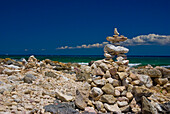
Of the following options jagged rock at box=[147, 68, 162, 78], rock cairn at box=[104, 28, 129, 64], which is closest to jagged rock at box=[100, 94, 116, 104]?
rock cairn at box=[104, 28, 129, 64]

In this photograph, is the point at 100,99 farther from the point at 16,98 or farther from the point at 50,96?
the point at 16,98

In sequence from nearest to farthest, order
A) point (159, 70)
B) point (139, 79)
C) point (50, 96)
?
point (50, 96) < point (139, 79) < point (159, 70)

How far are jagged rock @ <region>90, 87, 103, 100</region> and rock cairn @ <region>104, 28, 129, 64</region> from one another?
2.27m

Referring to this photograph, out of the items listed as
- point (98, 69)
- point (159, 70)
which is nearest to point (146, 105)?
point (98, 69)

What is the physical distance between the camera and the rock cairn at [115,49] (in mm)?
8391

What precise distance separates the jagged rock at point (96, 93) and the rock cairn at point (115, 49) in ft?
7.46

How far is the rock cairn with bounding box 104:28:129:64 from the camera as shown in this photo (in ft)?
27.5

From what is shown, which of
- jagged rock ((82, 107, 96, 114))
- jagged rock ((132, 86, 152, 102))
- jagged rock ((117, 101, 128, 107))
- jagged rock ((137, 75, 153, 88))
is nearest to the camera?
jagged rock ((82, 107, 96, 114))

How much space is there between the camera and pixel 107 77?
23.4 ft

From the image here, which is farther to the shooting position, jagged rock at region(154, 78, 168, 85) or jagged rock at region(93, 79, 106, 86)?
jagged rock at region(154, 78, 168, 85)

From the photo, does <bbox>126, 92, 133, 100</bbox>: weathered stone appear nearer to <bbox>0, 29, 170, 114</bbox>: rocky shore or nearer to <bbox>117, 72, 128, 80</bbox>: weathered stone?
<bbox>0, 29, 170, 114</bbox>: rocky shore

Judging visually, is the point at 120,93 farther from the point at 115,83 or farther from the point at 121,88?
the point at 115,83

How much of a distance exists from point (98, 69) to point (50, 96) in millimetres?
2385

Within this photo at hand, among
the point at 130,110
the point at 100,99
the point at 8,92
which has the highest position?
the point at 8,92
